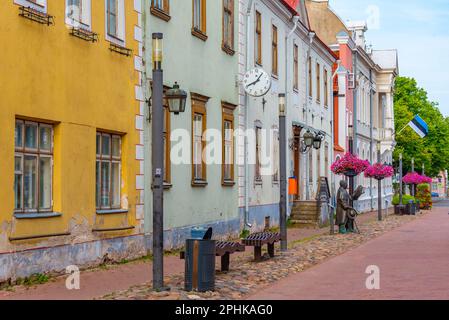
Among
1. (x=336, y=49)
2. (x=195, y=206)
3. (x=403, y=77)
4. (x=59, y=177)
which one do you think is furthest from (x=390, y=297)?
(x=403, y=77)

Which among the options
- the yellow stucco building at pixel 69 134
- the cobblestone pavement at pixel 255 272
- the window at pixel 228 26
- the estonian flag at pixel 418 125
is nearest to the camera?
the cobblestone pavement at pixel 255 272

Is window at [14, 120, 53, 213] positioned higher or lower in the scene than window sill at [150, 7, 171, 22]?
lower

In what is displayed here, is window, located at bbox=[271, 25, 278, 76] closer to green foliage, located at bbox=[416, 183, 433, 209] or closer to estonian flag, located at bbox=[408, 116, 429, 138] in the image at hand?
estonian flag, located at bbox=[408, 116, 429, 138]

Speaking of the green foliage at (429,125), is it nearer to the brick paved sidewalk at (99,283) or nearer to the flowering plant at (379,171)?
the flowering plant at (379,171)

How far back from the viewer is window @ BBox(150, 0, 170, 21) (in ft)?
58.9

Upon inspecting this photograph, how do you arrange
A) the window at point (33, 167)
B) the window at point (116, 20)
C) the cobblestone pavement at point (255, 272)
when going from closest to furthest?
the cobblestone pavement at point (255, 272) < the window at point (33, 167) < the window at point (116, 20)

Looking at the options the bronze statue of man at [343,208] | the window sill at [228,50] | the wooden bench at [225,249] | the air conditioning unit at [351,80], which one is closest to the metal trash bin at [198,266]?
the wooden bench at [225,249]

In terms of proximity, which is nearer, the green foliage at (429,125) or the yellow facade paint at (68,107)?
the yellow facade paint at (68,107)

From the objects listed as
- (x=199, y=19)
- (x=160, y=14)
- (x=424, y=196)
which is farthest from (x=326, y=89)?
(x=160, y=14)

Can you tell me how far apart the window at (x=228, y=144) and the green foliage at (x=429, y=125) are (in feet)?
182

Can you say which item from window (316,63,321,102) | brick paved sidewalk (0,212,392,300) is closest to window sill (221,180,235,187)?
brick paved sidewalk (0,212,392,300)

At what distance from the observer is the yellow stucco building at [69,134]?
12.6 meters

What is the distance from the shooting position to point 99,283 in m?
12.9

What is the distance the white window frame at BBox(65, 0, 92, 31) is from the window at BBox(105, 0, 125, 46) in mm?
911
